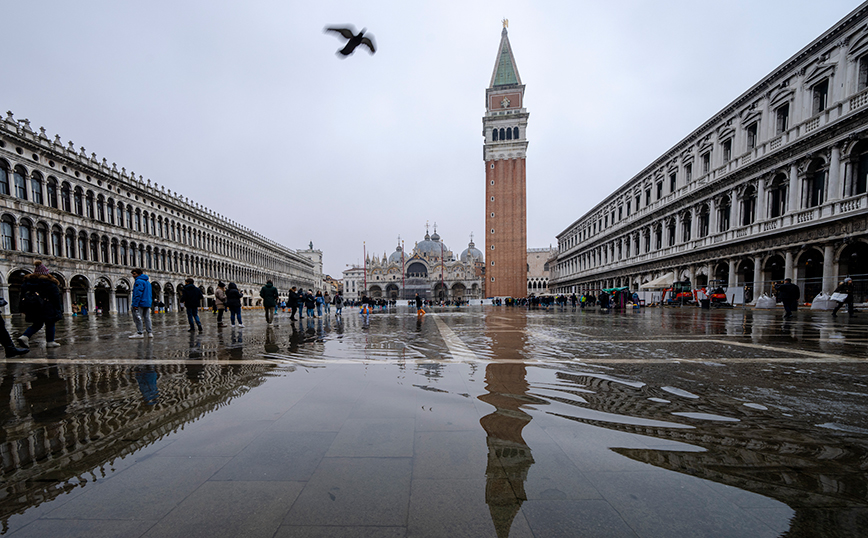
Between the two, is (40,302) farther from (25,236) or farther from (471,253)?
(471,253)

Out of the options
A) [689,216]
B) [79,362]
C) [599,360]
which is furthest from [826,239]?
[79,362]

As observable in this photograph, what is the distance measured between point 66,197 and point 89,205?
2135 mm

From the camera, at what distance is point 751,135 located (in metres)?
23.3

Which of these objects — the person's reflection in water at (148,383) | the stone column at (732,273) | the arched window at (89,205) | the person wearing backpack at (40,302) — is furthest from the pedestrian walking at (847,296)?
the arched window at (89,205)

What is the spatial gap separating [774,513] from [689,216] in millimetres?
33700

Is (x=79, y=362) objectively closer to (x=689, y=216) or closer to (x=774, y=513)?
(x=774, y=513)

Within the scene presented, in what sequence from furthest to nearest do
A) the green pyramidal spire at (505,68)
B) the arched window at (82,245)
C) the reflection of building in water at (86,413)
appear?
the green pyramidal spire at (505,68)
the arched window at (82,245)
the reflection of building in water at (86,413)

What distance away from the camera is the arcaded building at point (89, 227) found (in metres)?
24.3

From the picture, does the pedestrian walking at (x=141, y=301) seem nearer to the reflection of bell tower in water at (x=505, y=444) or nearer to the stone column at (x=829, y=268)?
the reflection of bell tower in water at (x=505, y=444)

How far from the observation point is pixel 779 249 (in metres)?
20.2

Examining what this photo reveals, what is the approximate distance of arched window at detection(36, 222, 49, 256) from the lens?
1014 inches

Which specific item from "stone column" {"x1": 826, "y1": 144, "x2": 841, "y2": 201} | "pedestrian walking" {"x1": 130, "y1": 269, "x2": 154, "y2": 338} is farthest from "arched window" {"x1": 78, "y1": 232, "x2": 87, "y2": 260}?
"stone column" {"x1": 826, "y1": 144, "x2": 841, "y2": 201}

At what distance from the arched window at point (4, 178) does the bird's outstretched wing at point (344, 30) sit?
102 feet

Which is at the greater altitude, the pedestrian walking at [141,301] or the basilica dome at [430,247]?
the basilica dome at [430,247]
